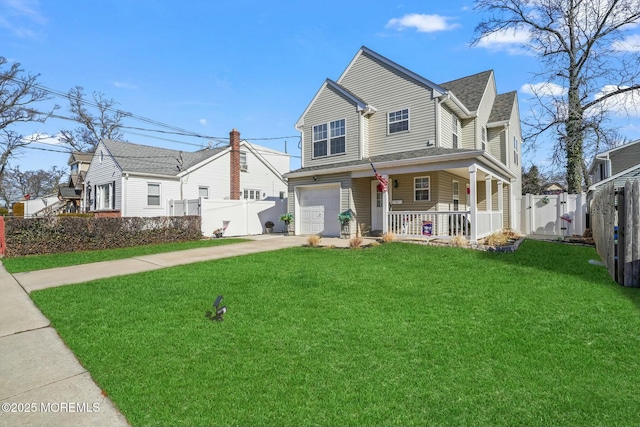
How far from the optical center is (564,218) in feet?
48.2

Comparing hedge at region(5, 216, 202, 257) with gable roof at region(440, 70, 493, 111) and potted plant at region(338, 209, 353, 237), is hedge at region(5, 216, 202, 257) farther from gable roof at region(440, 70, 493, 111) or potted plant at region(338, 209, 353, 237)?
gable roof at region(440, 70, 493, 111)

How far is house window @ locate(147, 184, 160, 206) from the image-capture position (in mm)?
19031

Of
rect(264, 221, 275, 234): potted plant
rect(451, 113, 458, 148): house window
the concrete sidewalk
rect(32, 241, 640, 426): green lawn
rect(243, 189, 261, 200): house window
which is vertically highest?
rect(451, 113, 458, 148): house window

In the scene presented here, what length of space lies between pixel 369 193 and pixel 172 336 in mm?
11334

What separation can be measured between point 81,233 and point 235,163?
11267 mm

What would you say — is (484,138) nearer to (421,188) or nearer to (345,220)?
(421,188)

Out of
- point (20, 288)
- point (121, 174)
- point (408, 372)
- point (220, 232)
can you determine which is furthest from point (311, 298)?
point (121, 174)

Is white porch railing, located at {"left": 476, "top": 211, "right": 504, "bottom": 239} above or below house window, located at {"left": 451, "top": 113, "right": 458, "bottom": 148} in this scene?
below

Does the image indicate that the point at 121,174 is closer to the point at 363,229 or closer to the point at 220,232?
the point at 220,232

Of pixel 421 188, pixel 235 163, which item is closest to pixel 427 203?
pixel 421 188

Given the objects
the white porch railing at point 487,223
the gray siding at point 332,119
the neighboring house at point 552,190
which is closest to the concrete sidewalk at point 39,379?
the white porch railing at point 487,223

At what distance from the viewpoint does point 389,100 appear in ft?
45.0

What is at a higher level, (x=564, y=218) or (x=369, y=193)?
(x=369, y=193)

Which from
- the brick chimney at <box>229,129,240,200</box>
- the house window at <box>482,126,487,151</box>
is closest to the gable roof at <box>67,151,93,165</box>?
the brick chimney at <box>229,129,240,200</box>
